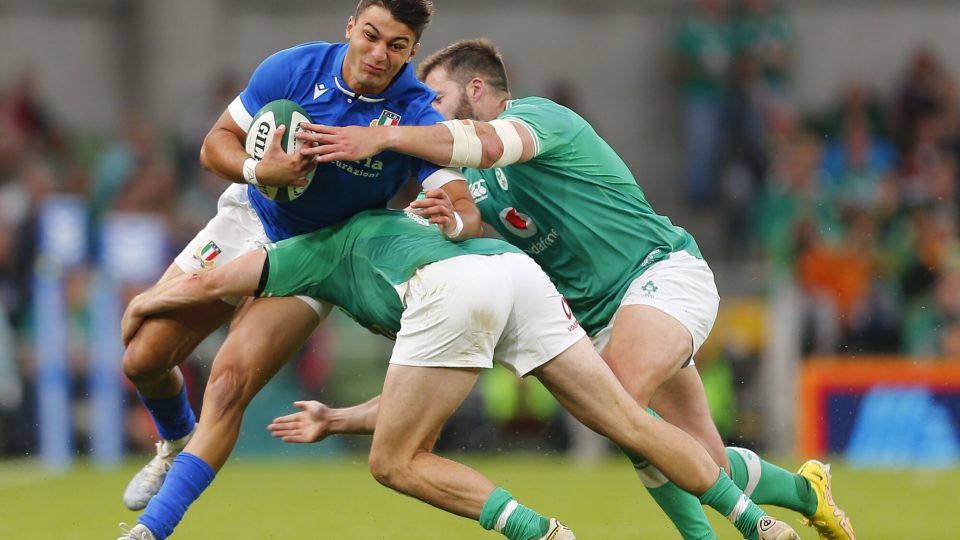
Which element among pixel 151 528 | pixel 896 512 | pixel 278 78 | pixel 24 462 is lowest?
pixel 24 462

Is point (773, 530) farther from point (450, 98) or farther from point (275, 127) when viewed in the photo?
point (275, 127)

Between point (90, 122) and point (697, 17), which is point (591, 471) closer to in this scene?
point (697, 17)

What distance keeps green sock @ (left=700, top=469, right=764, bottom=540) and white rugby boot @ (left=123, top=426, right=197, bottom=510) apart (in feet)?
8.47

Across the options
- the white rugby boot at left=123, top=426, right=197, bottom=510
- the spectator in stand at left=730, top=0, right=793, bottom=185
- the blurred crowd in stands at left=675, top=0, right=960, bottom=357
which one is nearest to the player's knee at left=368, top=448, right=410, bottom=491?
the white rugby boot at left=123, top=426, right=197, bottom=510

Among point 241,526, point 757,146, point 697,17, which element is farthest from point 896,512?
point 697,17

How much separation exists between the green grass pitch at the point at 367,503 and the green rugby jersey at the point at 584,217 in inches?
65.8

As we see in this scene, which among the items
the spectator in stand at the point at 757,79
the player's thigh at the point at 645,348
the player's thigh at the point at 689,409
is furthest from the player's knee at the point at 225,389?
the spectator in stand at the point at 757,79

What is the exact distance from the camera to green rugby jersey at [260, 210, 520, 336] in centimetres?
649

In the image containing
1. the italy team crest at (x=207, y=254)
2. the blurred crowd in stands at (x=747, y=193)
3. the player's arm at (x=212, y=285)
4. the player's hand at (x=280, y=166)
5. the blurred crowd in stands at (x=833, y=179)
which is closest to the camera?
the player's hand at (x=280, y=166)

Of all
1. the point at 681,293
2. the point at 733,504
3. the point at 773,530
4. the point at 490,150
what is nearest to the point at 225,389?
the point at 490,150

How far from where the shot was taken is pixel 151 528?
6527 mm

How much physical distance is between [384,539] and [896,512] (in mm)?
3331

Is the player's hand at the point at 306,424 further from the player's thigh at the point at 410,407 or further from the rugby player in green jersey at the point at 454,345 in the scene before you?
the player's thigh at the point at 410,407

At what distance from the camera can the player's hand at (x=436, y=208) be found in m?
6.37
